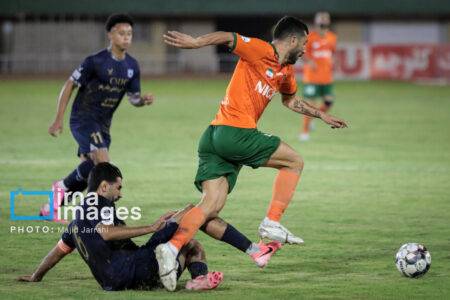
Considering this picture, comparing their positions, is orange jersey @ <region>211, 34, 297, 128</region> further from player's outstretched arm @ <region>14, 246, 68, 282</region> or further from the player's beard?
player's outstretched arm @ <region>14, 246, 68, 282</region>

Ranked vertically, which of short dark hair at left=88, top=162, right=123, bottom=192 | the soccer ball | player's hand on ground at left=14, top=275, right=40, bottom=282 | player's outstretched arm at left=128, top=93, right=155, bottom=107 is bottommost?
player's hand on ground at left=14, top=275, right=40, bottom=282

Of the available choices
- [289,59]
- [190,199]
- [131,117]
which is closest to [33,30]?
[131,117]

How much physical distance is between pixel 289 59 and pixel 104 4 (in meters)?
43.2

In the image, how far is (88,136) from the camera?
9008 millimetres

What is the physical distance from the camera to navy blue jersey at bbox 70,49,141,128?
360 inches

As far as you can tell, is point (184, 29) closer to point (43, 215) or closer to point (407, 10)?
point (407, 10)

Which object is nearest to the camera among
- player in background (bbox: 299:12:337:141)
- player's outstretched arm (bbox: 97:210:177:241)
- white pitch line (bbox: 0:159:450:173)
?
player's outstretched arm (bbox: 97:210:177:241)

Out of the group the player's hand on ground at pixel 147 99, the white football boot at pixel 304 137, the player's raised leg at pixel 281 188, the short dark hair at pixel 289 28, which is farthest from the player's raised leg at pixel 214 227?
the white football boot at pixel 304 137

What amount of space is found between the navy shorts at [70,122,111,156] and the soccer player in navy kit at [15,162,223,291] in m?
2.71

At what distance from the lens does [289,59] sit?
7.12 m

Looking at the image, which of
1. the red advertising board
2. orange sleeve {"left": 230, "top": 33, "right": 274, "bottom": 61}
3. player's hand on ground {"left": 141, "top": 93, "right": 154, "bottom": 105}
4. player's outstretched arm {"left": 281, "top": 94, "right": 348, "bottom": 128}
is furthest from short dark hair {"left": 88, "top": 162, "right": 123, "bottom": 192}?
the red advertising board

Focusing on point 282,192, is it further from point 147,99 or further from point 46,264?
point 147,99

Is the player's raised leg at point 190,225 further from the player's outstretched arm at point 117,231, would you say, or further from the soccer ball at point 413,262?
the soccer ball at point 413,262

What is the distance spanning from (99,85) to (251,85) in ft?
9.11
